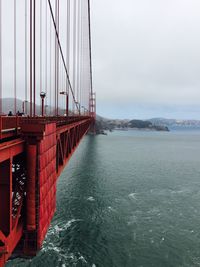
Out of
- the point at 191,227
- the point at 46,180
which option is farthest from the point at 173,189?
the point at 46,180

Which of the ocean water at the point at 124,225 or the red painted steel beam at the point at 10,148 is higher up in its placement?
the red painted steel beam at the point at 10,148

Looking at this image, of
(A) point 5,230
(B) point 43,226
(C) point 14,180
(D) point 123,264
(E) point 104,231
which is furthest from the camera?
(E) point 104,231

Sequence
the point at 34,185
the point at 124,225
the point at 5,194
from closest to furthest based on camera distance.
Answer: the point at 5,194 → the point at 34,185 → the point at 124,225

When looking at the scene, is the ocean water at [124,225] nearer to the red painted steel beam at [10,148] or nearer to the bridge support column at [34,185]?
the bridge support column at [34,185]

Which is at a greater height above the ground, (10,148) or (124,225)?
(10,148)

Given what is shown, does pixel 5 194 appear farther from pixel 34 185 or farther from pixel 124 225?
pixel 124 225

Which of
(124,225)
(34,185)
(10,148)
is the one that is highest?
(10,148)

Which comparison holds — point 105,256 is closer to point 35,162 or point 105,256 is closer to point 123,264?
point 123,264

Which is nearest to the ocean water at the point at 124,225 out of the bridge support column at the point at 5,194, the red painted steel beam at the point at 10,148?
the bridge support column at the point at 5,194

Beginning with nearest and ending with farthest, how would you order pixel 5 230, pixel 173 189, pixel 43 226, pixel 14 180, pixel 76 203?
1. pixel 5 230
2. pixel 14 180
3. pixel 43 226
4. pixel 76 203
5. pixel 173 189

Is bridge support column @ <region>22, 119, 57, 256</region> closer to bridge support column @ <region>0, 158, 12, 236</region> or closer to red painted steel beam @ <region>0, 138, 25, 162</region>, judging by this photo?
red painted steel beam @ <region>0, 138, 25, 162</region>

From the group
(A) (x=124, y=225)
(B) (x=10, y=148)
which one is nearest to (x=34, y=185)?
(B) (x=10, y=148)
